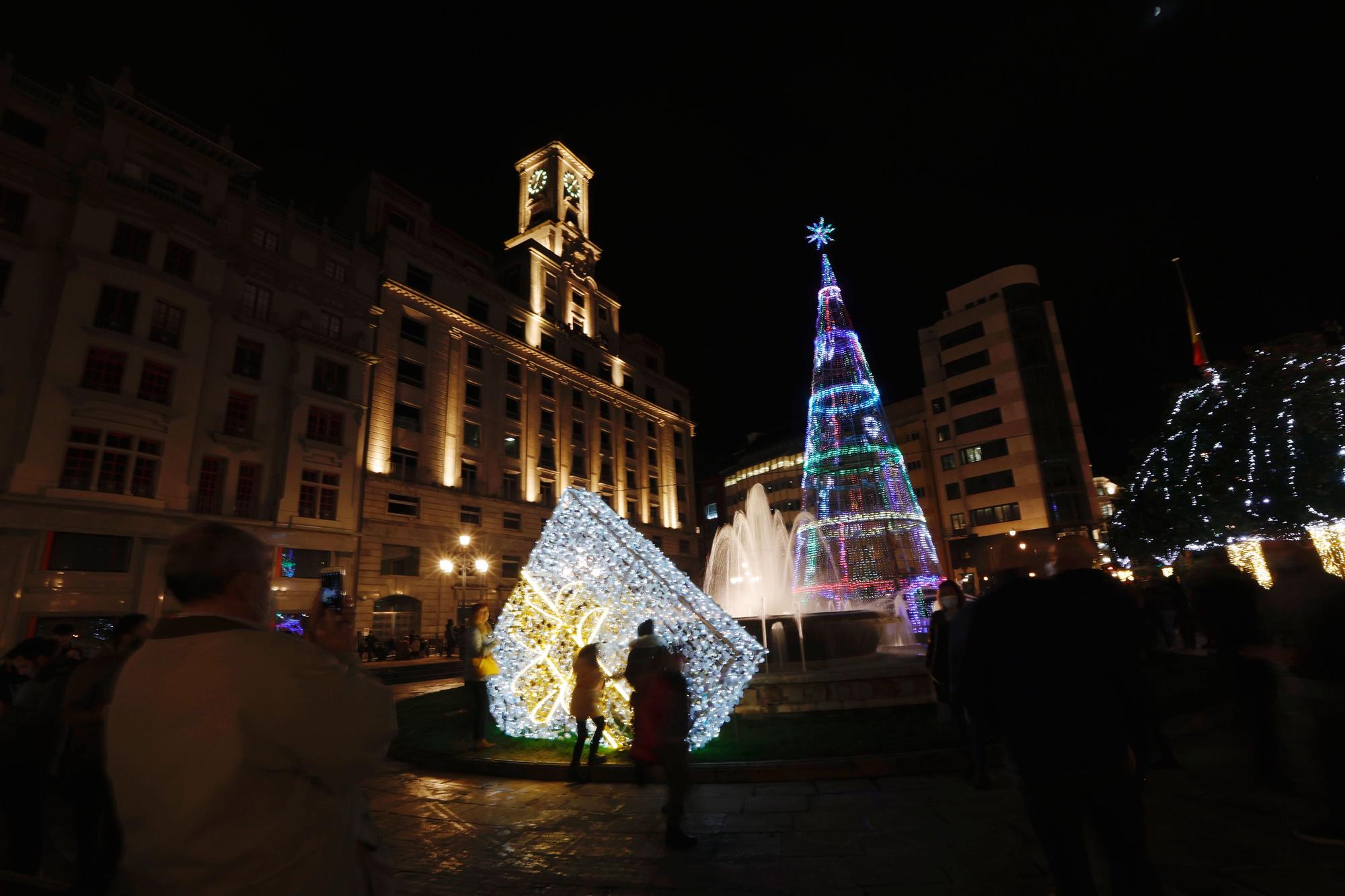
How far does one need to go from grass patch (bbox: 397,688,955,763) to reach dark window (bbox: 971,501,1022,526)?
43.6 meters

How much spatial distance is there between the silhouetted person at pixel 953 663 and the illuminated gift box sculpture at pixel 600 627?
2060 mm

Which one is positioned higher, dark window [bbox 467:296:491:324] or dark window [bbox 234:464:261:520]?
dark window [bbox 467:296:491:324]

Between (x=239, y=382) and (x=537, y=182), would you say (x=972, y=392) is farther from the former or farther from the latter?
(x=239, y=382)

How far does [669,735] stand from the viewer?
205 inches

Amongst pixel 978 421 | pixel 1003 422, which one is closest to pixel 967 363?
pixel 978 421

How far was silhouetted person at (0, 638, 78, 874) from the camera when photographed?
4.10 meters

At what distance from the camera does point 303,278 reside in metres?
28.2

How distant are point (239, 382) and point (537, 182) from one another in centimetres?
2893

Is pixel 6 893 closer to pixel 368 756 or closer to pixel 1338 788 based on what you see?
pixel 368 756

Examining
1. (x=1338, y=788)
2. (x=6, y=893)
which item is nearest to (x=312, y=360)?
(x=6, y=893)

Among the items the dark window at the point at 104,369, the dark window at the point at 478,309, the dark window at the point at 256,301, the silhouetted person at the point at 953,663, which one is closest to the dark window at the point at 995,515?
the dark window at the point at 478,309

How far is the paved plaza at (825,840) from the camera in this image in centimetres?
401

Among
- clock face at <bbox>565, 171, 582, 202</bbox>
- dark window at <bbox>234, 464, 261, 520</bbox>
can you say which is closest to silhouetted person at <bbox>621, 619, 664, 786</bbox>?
dark window at <bbox>234, 464, 261, 520</bbox>

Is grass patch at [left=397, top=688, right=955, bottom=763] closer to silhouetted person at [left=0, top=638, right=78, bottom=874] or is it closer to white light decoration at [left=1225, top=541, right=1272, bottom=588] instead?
silhouetted person at [left=0, top=638, right=78, bottom=874]
